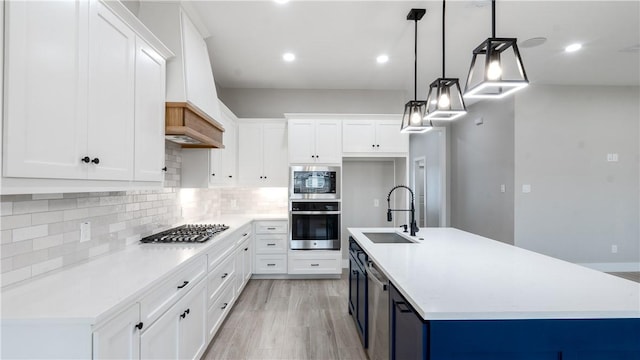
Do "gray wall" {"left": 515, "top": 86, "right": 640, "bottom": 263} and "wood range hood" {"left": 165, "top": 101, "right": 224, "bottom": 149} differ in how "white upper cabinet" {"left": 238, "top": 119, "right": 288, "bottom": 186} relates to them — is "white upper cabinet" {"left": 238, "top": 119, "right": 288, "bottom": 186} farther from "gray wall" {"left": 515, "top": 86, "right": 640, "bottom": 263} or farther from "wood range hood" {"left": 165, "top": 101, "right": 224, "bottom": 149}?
"gray wall" {"left": 515, "top": 86, "right": 640, "bottom": 263}

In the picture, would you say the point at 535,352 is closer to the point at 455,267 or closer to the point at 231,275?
the point at 455,267

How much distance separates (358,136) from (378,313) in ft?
8.95

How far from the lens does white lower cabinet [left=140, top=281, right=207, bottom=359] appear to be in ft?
4.69

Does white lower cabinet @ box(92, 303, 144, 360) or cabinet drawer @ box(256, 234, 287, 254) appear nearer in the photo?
white lower cabinet @ box(92, 303, 144, 360)

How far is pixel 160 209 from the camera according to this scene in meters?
2.71

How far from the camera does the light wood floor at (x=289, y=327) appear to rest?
2.34m

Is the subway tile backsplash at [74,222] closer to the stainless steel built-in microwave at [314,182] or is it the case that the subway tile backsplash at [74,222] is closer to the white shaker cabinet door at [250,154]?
the white shaker cabinet door at [250,154]

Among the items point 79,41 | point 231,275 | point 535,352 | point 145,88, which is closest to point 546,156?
point 535,352

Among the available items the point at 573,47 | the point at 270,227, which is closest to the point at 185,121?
the point at 270,227

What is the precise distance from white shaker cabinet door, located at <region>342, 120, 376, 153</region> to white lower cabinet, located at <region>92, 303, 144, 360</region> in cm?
325

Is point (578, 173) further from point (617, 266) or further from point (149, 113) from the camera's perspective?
point (149, 113)

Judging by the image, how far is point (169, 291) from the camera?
1597 mm

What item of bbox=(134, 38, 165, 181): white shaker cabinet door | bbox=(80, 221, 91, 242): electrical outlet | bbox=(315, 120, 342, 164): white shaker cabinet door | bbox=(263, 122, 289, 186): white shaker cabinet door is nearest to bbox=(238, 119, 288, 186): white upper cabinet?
bbox=(263, 122, 289, 186): white shaker cabinet door

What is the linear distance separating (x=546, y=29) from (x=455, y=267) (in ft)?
8.66
